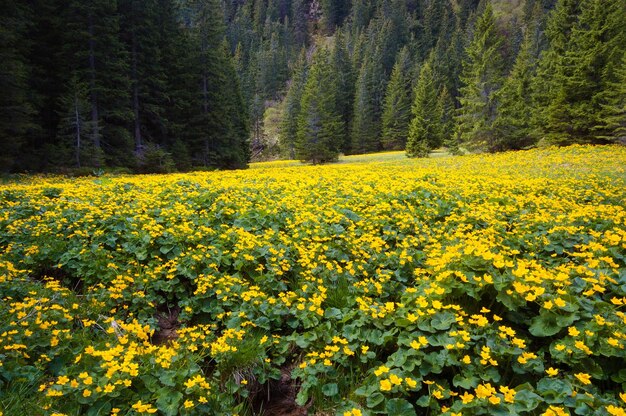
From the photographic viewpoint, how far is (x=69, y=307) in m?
4.20

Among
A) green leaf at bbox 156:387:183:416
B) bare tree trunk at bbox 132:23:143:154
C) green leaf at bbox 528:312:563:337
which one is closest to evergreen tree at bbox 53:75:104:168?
bare tree trunk at bbox 132:23:143:154

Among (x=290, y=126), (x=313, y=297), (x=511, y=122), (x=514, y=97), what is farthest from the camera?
(x=290, y=126)

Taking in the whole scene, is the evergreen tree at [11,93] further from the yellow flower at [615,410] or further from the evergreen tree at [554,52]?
the evergreen tree at [554,52]

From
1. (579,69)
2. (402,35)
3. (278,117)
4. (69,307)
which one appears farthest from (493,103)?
(402,35)

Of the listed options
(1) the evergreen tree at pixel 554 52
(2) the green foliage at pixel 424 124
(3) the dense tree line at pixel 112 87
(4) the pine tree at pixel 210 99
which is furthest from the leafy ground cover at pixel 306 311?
(2) the green foliage at pixel 424 124

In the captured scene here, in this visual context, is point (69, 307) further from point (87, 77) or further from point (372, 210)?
point (87, 77)

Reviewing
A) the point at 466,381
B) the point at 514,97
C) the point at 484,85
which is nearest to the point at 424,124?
the point at 484,85

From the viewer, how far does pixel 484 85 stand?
29734mm

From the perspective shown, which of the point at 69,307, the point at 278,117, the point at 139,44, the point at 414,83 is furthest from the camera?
the point at 278,117

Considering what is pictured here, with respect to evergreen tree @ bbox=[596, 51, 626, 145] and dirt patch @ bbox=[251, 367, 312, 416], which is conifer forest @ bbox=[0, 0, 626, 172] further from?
dirt patch @ bbox=[251, 367, 312, 416]

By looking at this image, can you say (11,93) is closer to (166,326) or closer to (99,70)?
(99,70)

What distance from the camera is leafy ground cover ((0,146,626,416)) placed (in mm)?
2811

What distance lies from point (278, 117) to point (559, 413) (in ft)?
282

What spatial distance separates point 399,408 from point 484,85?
32.8 metres
